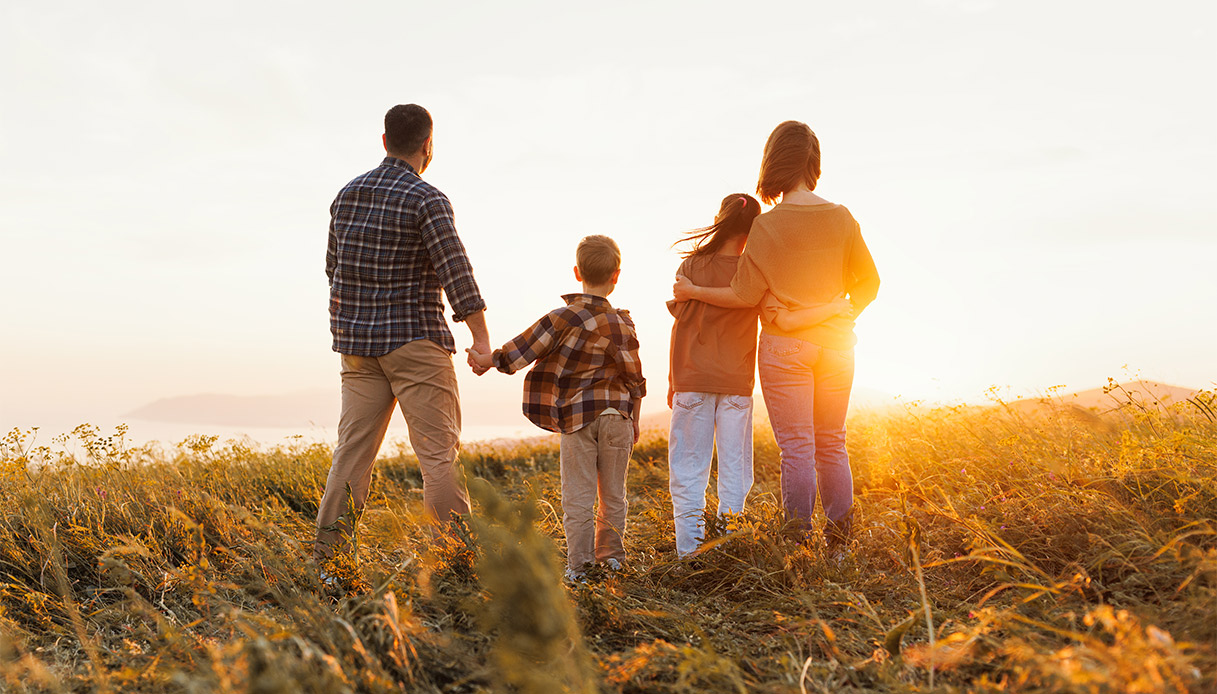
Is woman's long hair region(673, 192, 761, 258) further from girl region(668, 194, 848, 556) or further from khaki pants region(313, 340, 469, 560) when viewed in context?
khaki pants region(313, 340, 469, 560)

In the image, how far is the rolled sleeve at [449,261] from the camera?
12.0 ft

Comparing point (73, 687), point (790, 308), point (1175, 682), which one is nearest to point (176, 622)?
point (73, 687)

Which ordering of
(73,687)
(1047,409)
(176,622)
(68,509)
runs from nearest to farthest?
(73,687) → (176,622) → (68,509) → (1047,409)

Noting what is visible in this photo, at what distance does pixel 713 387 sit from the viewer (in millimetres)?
3725

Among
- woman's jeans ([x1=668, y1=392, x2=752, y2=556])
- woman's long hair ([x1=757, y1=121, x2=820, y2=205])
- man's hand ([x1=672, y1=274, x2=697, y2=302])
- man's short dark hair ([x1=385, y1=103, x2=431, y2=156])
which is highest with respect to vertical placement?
man's short dark hair ([x1=385, y1=103, x2=431, y2=156])

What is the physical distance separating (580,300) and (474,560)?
1.41 m

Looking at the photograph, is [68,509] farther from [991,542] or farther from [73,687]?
[991,542]

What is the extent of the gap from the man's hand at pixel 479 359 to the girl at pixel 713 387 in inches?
38.6

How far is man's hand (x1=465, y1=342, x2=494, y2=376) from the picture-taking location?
3662 millimetres

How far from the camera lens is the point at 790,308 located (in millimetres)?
3543

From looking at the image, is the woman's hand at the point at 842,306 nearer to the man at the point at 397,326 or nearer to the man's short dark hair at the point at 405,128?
the man at the point at 397,326

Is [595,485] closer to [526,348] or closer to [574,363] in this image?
[574,363]

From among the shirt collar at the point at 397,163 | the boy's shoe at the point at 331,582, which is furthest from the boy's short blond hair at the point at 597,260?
the boy's shoe at the point at 331,582

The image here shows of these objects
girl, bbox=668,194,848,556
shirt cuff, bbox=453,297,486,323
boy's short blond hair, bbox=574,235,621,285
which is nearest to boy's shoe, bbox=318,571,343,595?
shirt cuff, bbox=453,297,486,323
